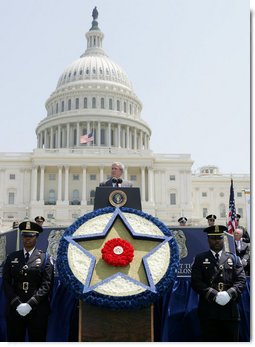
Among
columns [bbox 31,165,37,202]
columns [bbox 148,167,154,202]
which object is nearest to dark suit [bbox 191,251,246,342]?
columns [bbox 148,167,154,202]

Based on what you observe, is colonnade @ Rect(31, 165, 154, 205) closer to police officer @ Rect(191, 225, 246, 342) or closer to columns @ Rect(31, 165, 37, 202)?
columns @ Rect(31, 165, 37, 202)

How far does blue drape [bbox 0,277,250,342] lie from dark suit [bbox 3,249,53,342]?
4.08ft

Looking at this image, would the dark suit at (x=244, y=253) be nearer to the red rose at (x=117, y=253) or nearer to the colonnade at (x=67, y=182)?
the red rose at (x=117, y=253)

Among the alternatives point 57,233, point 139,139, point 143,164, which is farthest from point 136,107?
point 57,233

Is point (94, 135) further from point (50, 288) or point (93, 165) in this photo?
point (50, 288)

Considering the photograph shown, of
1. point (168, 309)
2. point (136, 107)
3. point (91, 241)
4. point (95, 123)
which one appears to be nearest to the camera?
point (91, 241)

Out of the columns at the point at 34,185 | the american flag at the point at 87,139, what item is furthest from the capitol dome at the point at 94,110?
the columns at the point at 34,185

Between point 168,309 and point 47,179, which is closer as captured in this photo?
point 168,309

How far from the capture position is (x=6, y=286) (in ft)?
24.3

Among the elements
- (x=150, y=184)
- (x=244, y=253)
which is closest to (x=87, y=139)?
(x=150, y=184)

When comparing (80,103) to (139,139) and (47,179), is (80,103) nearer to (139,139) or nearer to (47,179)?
(139,139)

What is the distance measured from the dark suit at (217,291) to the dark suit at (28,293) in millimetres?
2179

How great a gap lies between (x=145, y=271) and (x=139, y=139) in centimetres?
9645

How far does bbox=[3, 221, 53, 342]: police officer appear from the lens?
7.32 metres
